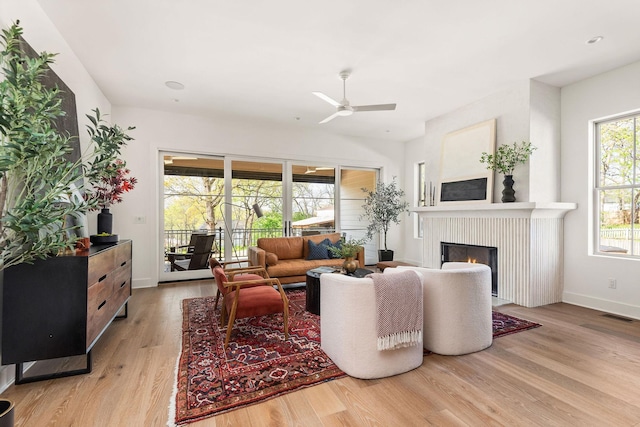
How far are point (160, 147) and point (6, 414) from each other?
443 cm

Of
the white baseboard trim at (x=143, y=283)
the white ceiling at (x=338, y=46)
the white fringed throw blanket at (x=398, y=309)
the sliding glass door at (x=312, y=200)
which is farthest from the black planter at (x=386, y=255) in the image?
the white baseboard trim at (x=143, y=283)

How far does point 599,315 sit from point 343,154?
4.72m

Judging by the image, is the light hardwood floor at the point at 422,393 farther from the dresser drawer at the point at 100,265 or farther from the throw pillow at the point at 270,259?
the throw pillow at the point at 270,259

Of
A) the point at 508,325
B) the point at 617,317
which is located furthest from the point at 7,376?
the point at 617,317

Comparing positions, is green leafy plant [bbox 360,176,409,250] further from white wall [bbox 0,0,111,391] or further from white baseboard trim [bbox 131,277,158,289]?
white wall [bbox 0,0,111,391]

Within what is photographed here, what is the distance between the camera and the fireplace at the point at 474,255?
14.0 feet

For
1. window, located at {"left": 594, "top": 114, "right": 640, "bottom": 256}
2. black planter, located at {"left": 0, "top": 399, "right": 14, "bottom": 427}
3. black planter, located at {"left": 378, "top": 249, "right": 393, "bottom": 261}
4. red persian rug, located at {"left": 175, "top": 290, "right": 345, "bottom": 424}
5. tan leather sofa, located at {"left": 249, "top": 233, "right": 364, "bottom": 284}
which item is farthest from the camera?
black planter, located at {"left": 378, "top": 249, "right": 393, "bottom": 261}

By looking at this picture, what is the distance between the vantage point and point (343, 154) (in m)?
6.41

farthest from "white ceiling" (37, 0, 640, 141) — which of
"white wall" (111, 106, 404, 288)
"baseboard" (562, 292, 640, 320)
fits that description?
"baseboard" (562, 292, 640, 320)

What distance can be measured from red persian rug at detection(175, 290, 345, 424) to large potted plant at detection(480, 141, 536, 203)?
301 cm

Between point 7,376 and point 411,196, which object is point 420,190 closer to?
point 411,196

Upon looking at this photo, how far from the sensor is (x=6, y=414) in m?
1.29

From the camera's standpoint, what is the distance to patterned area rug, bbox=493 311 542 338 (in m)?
2.95

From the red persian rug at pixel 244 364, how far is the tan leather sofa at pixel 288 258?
A: 3.67 feet
